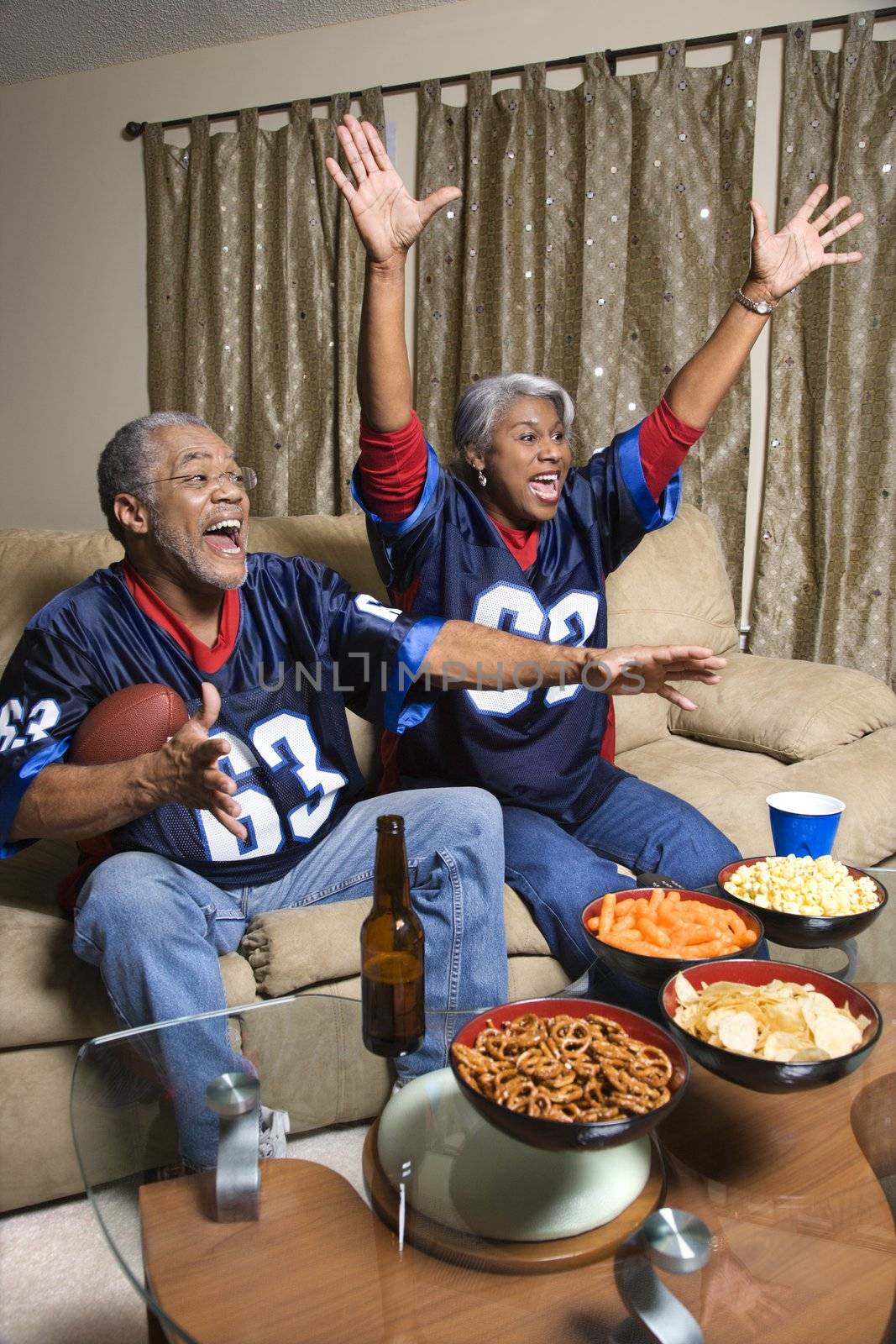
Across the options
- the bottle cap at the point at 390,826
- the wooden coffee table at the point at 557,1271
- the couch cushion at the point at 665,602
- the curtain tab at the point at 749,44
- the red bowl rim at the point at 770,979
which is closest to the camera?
the wooden coffee table at the point at 557,1271

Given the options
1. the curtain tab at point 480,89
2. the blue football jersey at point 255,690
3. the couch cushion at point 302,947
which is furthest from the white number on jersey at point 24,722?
the curtain tab at point 480,89

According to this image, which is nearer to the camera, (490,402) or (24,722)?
(24,722)

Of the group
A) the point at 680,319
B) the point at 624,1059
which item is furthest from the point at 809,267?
the point at 624,1059

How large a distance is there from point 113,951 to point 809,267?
74.6 inches

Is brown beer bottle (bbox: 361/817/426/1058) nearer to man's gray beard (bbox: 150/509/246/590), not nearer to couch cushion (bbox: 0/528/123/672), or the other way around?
man's gray beard (bbox: 150/509/246/590)

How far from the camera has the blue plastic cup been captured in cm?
142

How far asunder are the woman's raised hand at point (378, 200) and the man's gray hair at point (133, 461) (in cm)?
47

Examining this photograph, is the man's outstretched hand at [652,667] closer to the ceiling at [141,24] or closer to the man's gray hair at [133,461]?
the man's gray hair at [133,461]

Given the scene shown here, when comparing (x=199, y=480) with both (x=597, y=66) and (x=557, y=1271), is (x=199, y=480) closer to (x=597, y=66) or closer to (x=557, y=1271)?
(x=557, y=1271)

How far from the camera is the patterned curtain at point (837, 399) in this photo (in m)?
3.00

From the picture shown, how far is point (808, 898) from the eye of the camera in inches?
50.1

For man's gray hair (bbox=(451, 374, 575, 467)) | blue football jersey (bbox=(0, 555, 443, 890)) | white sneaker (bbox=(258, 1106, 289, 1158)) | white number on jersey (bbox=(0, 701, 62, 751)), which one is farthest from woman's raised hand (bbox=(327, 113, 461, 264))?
white sneaker (bbox=(258, 1106, 289, 1158))

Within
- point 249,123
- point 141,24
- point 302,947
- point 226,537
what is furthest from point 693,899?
point 141,24

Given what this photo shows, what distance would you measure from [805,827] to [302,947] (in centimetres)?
79
